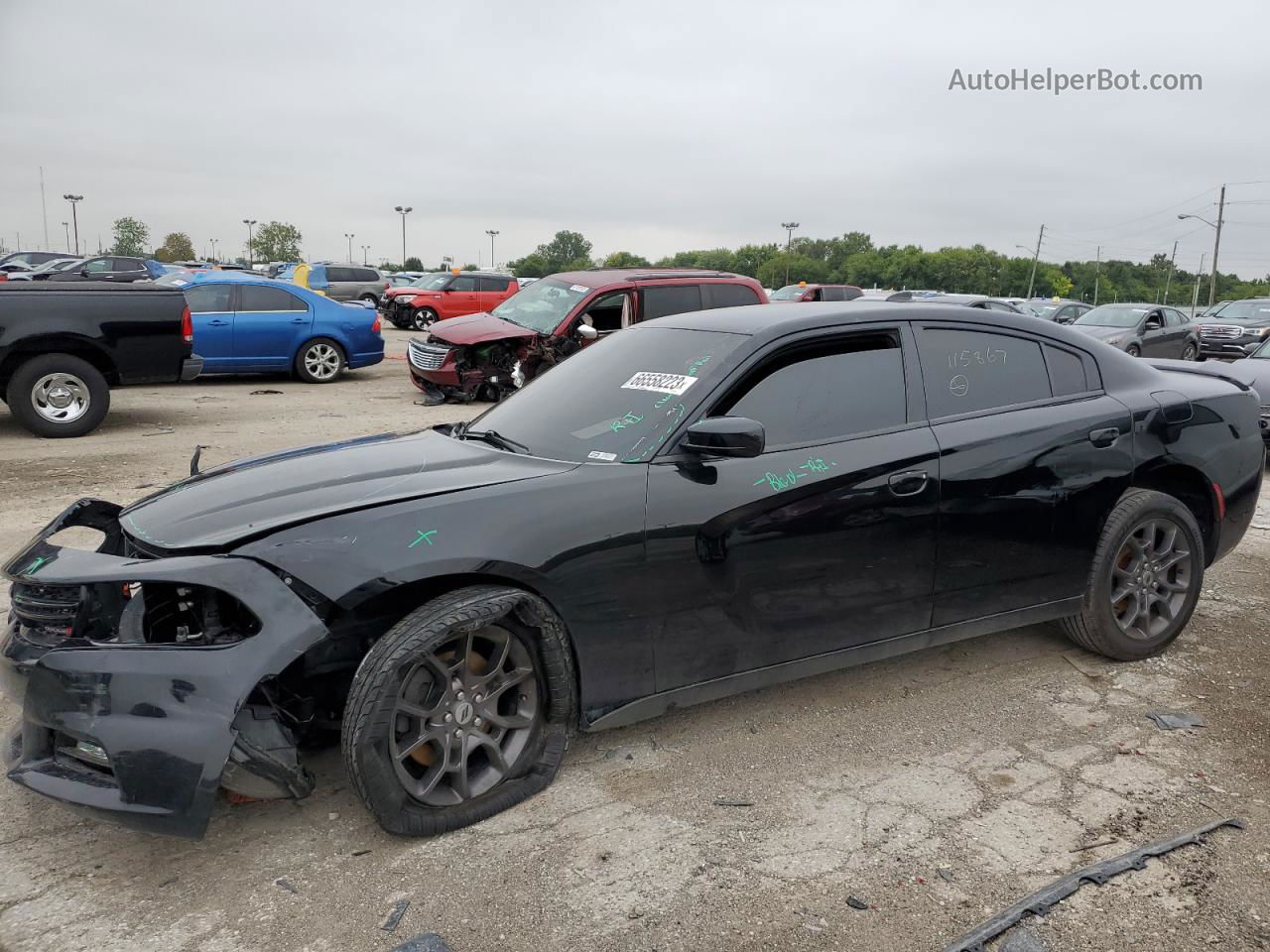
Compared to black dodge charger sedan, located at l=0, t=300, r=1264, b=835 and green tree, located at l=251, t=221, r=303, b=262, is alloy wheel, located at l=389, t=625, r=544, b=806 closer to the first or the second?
black dodge charger sedan, located at l=0, t=300, r=1264, b=835

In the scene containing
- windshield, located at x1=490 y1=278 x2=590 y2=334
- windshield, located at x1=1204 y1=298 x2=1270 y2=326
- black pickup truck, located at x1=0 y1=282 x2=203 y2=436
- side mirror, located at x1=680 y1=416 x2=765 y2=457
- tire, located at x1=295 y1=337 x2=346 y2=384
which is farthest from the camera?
windshield, located at x1=1204 y1=298 x2=1270 y2=326

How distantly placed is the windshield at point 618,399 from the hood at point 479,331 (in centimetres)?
773

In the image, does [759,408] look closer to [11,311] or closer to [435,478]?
[435,478]

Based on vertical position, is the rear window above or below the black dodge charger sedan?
above

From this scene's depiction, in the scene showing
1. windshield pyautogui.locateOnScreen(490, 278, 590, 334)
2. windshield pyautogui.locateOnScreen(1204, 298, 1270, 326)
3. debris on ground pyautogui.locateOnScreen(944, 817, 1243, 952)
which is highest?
windshield pyautogui.locateOnScreen(1204, 298, 1270, 326)

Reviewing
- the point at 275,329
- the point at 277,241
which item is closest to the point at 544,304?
the point at 275,329

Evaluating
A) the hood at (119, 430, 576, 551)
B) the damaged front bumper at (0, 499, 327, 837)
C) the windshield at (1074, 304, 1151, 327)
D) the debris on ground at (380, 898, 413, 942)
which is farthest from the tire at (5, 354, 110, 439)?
the windshield at (1074, 304, 1151, 327)

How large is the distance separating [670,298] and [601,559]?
8822mm

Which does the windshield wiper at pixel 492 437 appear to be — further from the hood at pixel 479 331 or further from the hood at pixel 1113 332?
the hood at pixel 1113 332

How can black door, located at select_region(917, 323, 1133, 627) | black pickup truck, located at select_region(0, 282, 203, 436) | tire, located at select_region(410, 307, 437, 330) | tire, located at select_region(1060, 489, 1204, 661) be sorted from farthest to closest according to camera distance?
tire, located at select_region(410, 307, 437, 330)
black pickup truck, located at select_region(0, 282, 203, 436)
tire, located at select_region(1060, 489, 1204, 661)
black door, located at select_region(917, 323, 1133, 627)

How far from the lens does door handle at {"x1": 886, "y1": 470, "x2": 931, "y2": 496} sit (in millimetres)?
3525

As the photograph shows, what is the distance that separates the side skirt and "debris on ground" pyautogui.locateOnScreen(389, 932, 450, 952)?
85 cm

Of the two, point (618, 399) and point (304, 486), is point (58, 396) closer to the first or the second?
point (304, 486)

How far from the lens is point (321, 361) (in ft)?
47.0
